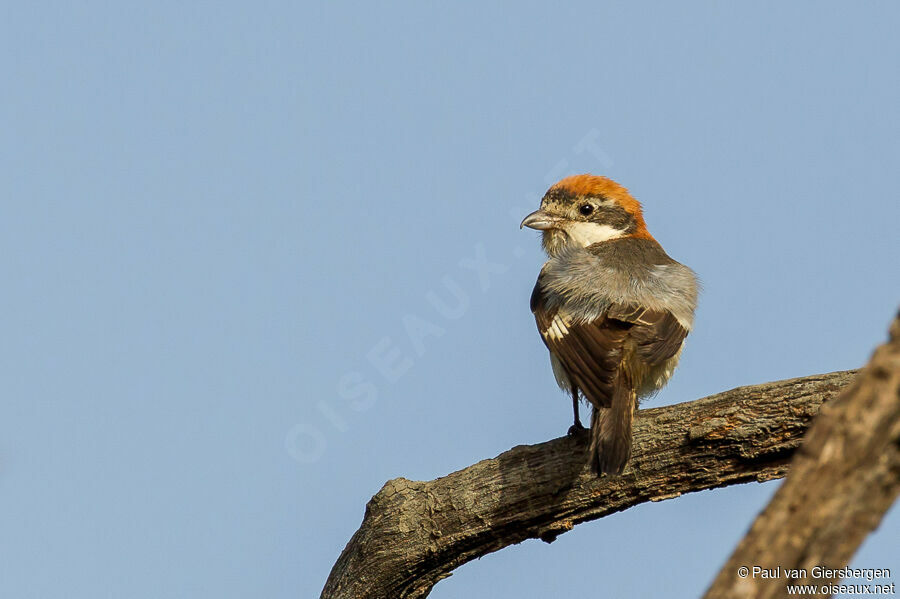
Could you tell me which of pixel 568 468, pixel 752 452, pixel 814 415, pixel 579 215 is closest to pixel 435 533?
pixel 568 468

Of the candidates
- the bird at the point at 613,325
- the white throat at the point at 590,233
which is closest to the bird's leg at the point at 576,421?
the bird at the point at 613,325

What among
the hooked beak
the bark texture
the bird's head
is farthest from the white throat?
the bark texture

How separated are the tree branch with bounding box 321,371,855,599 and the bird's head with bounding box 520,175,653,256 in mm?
2416

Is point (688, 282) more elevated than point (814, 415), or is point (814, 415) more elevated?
point (688, 282)

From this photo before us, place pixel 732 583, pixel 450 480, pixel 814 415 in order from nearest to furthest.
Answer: pixel 732 583 → pixel 814 415 → pixel 450 480

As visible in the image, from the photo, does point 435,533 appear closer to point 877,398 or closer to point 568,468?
point 568,468

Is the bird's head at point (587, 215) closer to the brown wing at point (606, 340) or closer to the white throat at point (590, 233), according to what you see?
the white throat at point (590, 233)

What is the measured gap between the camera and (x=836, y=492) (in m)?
2.59

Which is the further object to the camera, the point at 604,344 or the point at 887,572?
the point at 604,344

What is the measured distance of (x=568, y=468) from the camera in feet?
19.4

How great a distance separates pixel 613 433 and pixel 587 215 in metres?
3.01

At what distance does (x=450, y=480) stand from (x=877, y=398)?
374cm

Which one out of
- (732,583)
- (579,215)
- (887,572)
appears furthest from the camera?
(579,215)

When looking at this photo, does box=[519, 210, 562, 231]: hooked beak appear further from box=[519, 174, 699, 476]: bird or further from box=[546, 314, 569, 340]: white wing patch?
box=[546, 314, 569, 340]: white wing patch
